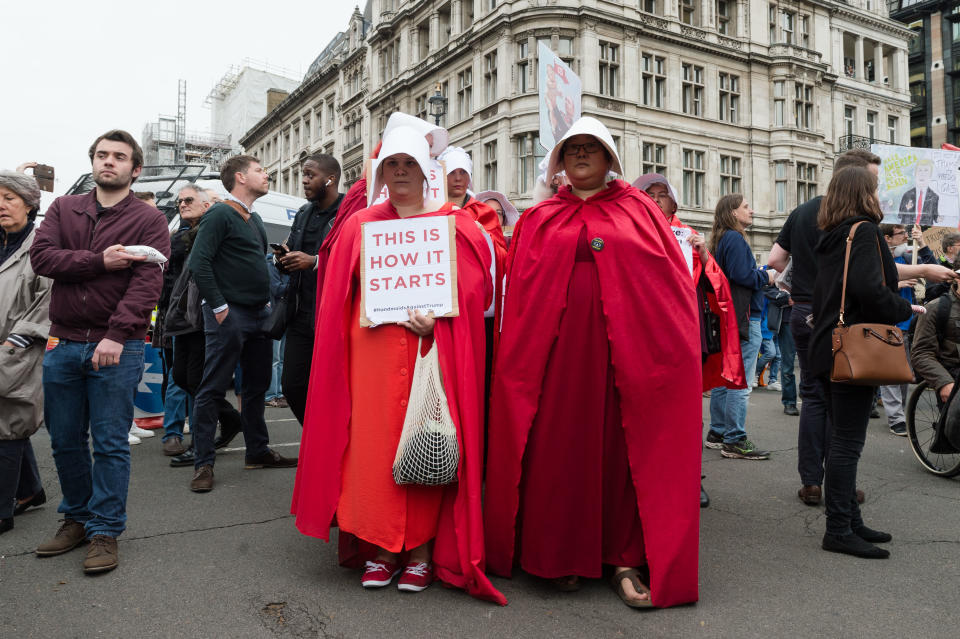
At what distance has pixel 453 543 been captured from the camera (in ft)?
10.5

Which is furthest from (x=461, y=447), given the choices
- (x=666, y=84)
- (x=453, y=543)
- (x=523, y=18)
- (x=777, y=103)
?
(x=777, y=103)

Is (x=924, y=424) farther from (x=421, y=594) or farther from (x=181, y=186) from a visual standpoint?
(x=181, y=186)

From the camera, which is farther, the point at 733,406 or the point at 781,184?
the point at 781,184

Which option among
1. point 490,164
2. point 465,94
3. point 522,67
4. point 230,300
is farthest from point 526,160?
point 230,300

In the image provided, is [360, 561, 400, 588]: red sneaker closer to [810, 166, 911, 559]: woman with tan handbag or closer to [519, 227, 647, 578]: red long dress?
[519, 227, 647, 578]: red long dress

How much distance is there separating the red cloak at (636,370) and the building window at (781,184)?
30105mm

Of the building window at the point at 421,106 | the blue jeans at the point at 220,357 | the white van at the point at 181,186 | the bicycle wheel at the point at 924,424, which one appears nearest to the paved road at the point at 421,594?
the blue jeans at the point at 220,357

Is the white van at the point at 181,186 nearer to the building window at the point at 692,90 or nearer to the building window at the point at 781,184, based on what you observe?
the building window at the point at 692,90

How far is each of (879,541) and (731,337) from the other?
4.98 feet

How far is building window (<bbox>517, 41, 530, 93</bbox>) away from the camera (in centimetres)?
2591

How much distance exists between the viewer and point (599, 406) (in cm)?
317

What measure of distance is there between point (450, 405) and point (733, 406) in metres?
3.69

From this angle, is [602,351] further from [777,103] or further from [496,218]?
[777,103]

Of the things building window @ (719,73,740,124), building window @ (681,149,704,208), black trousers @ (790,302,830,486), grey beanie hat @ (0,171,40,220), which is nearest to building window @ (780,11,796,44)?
building window @ (719,73,740,124)
